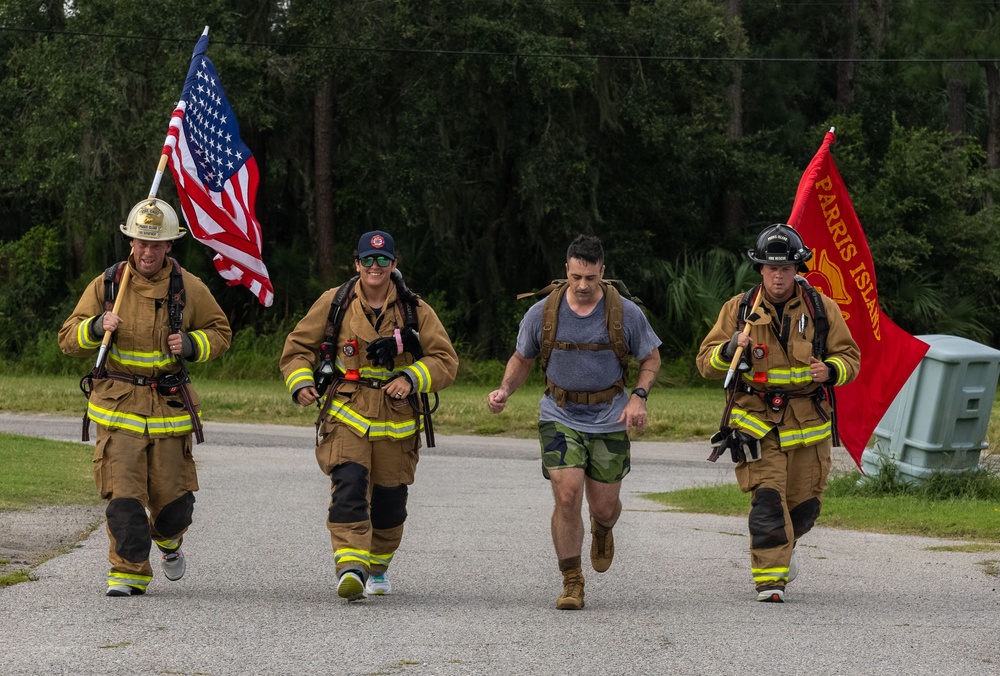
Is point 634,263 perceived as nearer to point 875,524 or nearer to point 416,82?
point 416,82

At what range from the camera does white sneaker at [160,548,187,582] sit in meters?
8.43

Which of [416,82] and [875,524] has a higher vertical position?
[416,82]

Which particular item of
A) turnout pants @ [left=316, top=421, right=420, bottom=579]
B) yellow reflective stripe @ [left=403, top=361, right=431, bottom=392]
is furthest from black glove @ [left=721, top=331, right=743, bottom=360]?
turnout pants @ [left=316, top=421, right=420, bottom=579]

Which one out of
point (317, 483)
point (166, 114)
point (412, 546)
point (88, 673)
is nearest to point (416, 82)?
point (166, 114)

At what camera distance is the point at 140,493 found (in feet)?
26.9

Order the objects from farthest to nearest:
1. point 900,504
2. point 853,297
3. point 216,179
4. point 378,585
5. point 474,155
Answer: point 474,155, point 900,504, point 853,297, point 216,179, point 378,585

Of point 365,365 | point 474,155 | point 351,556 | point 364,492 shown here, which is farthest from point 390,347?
point 474,155

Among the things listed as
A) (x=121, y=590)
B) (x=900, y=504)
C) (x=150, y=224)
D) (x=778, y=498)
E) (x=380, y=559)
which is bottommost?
(x=900, y=504)

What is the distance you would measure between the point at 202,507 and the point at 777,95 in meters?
30.8

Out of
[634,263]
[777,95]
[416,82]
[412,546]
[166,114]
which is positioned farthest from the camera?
[777,95]

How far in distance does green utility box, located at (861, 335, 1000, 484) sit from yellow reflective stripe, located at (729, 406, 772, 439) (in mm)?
4549

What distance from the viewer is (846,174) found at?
35969 mm

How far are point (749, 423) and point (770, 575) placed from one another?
80cm

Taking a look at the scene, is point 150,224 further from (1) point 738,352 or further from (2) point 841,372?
(2) point 841,372
